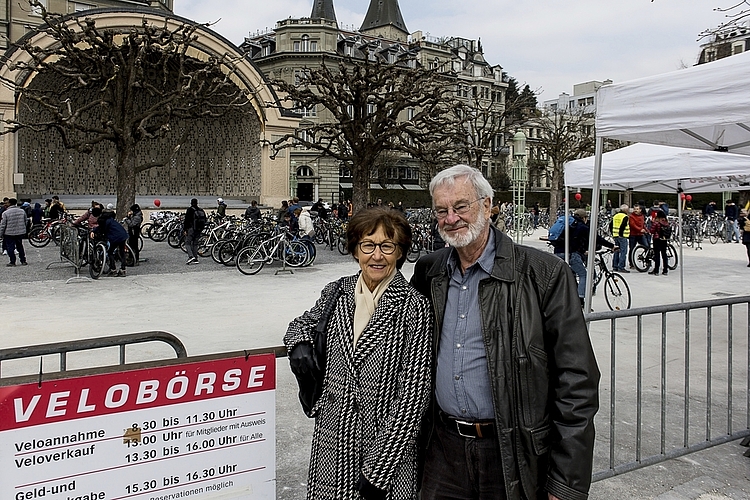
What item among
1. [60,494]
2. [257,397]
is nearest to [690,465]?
[257,397]

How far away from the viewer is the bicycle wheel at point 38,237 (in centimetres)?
2141

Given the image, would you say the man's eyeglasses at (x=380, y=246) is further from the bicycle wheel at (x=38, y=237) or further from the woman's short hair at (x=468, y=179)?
the bicycle wheel at (x=38, y=237)

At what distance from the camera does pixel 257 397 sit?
2.63 m

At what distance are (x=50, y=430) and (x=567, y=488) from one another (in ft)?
6.18

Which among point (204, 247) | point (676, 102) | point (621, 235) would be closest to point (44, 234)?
point (204, 247)

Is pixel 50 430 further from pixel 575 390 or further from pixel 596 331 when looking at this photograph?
pixel 596 331

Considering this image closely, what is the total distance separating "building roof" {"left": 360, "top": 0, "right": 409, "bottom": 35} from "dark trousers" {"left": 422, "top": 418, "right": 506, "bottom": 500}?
82743mm

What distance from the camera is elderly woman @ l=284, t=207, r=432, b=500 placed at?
2.23 metres

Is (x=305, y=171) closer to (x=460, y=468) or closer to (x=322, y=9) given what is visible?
(x=322, y=9)

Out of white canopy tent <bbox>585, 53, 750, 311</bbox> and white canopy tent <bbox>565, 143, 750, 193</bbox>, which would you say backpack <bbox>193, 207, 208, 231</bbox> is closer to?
white canopy tent <bbox>565, 143, 750, 193</bbox>

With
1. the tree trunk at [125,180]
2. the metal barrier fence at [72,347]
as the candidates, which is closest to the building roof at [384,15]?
the tree trunk at [125,180]

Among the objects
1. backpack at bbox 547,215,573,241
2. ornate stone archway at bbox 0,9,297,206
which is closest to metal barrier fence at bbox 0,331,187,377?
backpack at bbox 547,215,573,241

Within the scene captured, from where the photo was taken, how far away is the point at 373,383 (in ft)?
7.34

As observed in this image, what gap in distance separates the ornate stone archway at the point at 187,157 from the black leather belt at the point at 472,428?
98.7 feet
